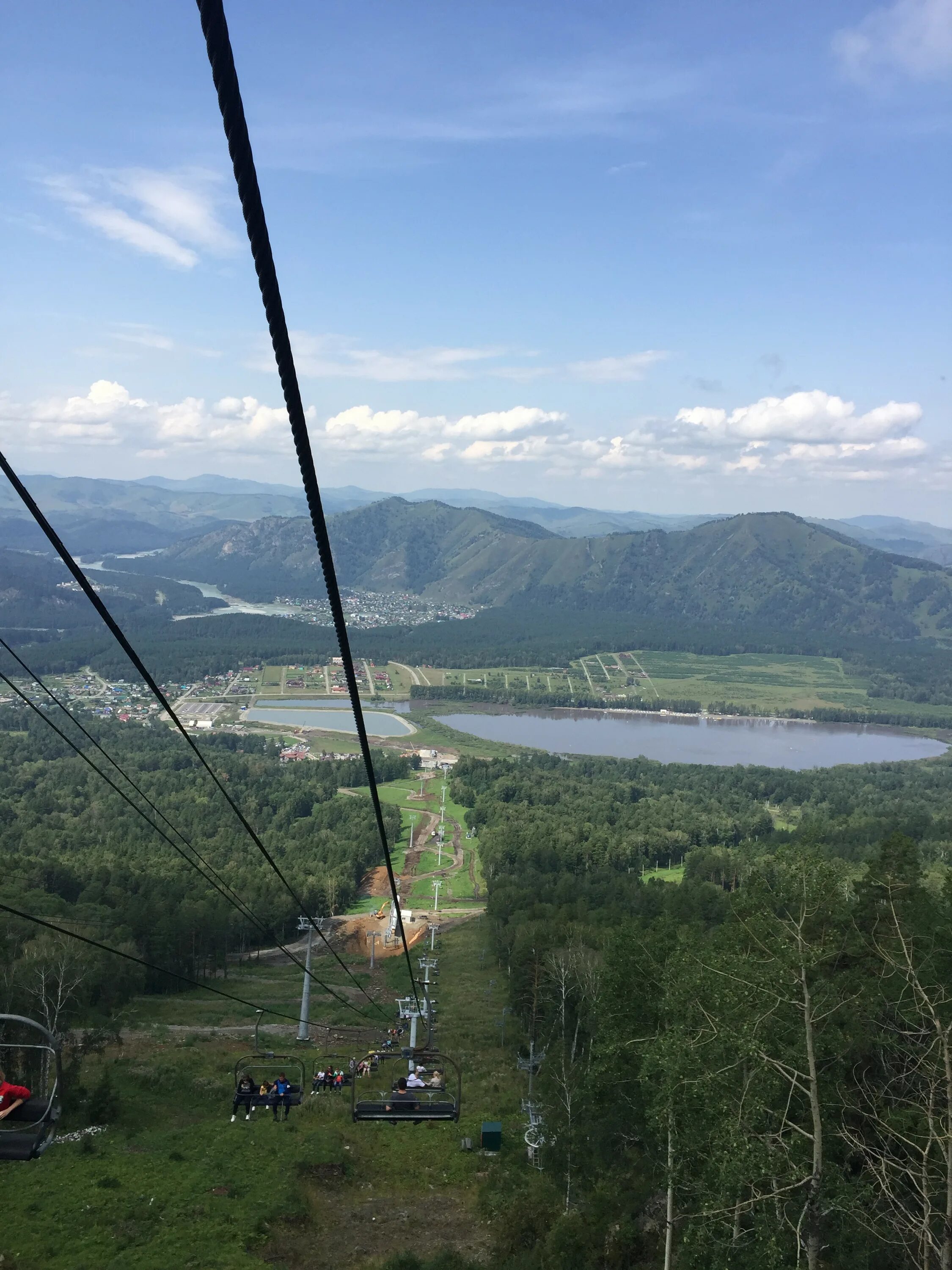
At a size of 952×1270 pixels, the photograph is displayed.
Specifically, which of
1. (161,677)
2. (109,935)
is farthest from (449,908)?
(161,677)

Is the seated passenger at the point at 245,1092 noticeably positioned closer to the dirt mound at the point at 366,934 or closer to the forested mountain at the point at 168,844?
the forested mountain at the point at 168,844

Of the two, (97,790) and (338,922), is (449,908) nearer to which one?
(338,922)

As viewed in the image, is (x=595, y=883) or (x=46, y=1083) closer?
(x=46, y=1083)

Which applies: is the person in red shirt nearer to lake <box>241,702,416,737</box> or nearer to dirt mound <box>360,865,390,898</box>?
dirt mound <box>360,865,390,898</box>

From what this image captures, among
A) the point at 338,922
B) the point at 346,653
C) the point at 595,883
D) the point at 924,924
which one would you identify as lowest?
the point at 338,922

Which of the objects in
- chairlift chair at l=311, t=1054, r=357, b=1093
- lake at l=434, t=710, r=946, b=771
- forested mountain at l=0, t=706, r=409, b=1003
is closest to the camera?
chairlift chair at l=311, t=1054, r=357, b=1093

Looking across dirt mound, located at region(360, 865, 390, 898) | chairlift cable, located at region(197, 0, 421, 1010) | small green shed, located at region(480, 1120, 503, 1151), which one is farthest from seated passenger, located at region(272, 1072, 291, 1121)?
dirt mound, located at region(360, 865, 390, 898)
